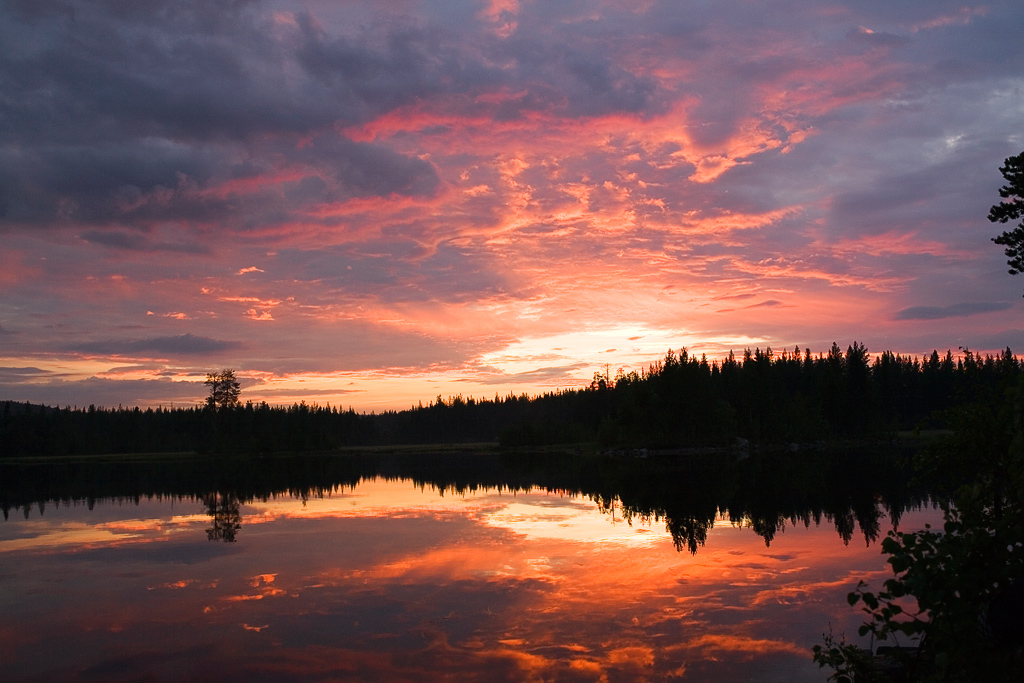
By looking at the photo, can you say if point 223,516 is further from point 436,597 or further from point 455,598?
point 455,598

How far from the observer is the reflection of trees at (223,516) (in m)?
29.1

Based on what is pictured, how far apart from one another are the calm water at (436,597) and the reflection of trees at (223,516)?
29cm

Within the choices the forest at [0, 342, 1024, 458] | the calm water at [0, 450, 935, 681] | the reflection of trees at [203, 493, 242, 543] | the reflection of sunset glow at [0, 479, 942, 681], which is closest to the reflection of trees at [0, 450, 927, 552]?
the reflection of trees at [203, 493, 242, 543]

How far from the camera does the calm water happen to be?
1288cm

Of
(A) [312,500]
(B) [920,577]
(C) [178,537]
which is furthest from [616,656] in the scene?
(A) [312,500]

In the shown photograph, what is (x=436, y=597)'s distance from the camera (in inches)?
692

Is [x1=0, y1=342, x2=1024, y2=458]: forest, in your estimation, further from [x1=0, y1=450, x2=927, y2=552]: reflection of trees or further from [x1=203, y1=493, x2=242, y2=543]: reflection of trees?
[x1=203, y1=493, x2=242, y2=543]: reflection of trees

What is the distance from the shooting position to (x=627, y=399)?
107 metres

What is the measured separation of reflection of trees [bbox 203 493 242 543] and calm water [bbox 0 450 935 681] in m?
0.29

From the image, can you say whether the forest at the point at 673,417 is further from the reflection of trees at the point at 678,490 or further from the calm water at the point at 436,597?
the calm water at the point at 436,597

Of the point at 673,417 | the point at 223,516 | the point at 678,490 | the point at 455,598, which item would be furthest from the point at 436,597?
the point at 673,417

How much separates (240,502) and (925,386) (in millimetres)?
150727

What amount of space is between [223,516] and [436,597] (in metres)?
22.1

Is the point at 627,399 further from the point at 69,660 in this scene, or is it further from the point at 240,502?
the point at 69,660
